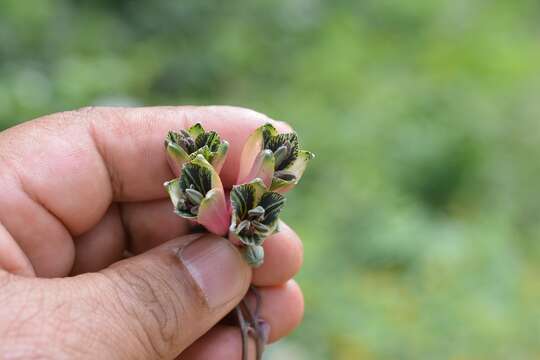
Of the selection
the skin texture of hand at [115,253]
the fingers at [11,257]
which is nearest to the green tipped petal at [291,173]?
the skin texture of hand at [115,253]

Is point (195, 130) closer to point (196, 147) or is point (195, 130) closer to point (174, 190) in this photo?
point (196, 147)

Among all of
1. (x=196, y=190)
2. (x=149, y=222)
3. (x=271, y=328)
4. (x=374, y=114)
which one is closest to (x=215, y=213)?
(x=196, y=190)

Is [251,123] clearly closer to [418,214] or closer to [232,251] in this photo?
[232,251]

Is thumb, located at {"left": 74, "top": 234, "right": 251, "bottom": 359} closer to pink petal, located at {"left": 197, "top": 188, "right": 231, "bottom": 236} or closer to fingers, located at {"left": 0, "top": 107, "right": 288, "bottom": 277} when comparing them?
pink petal, located at {"left": 197, "top": 188, "right": 231, "bottom": 236}

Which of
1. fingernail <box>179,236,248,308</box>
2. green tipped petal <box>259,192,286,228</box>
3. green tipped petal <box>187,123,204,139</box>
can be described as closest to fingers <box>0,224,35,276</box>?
fingernail <box>179,236,248,308</box>

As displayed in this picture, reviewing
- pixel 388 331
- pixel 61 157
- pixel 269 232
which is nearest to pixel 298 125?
pixel 388 331

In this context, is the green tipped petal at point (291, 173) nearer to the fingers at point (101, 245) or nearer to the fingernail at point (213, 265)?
the fingernail at point (213, 265)
